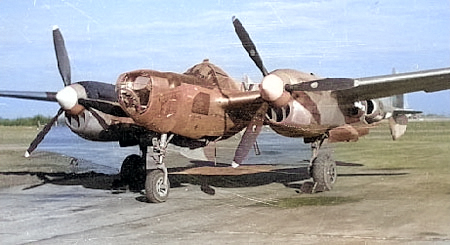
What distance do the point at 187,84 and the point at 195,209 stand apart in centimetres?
82

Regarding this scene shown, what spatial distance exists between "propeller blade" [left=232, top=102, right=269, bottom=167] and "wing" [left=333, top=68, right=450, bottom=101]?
457 millimetres

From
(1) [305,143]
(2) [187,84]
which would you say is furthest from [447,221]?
(2) [187,84]

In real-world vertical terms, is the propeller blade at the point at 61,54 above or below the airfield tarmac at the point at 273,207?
above

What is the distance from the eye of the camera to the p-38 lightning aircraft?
3232 millimetres

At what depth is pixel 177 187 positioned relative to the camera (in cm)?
425

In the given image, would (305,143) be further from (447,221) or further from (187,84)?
(447,221)

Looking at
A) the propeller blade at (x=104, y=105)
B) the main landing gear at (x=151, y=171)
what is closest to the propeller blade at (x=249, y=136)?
the main landing gear at (x=151, y=171)

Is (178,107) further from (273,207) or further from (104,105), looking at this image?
(273,207)

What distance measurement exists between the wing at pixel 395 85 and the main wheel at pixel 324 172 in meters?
0.36

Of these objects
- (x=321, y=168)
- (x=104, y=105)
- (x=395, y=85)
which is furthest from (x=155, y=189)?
(x=395, y=85)

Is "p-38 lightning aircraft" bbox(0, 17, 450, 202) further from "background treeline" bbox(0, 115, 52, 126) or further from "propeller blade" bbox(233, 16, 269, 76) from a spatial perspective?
"background treeline" bbox(0, 115, 52, 126)

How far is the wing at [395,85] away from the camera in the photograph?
285 centimetres

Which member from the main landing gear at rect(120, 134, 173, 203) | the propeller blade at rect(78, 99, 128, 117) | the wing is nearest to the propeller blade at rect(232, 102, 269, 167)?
the wing

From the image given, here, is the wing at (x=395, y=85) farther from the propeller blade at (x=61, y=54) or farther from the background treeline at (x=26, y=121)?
the background treeline at (x=26, y=121)
